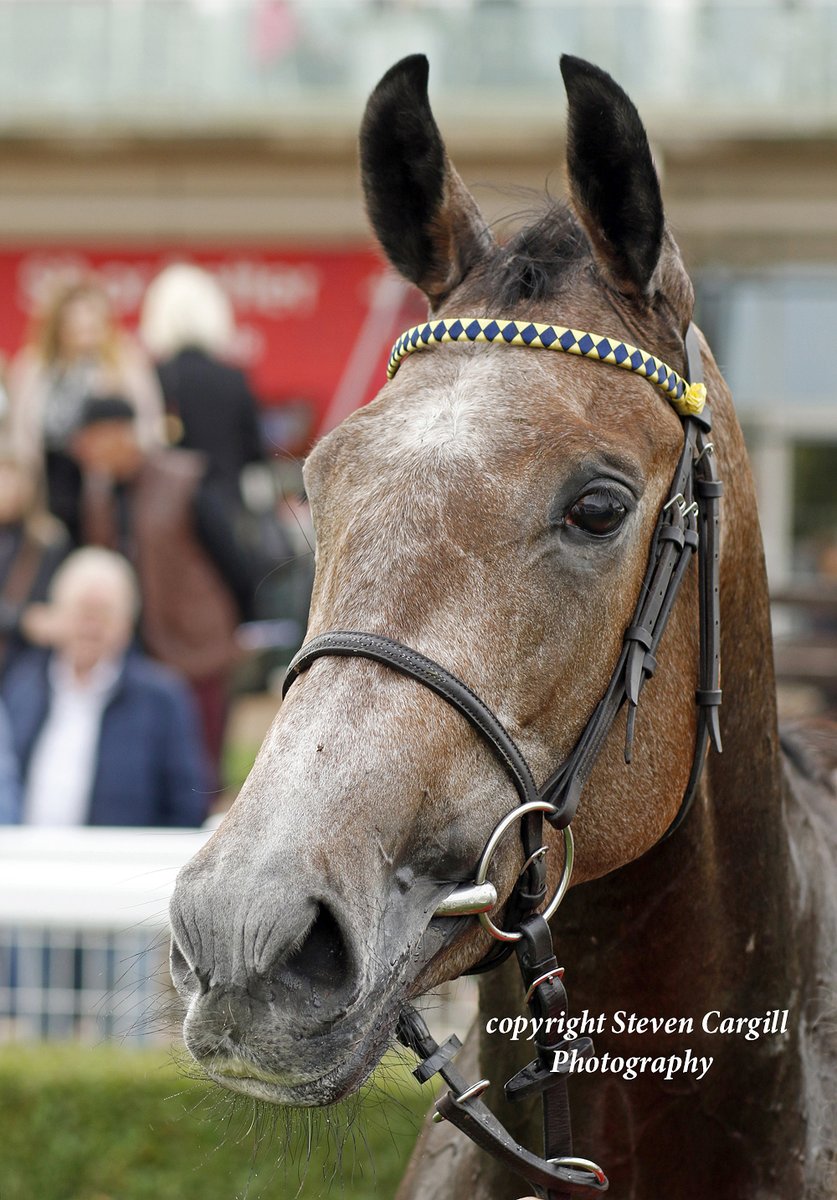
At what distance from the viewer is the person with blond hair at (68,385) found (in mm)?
6547

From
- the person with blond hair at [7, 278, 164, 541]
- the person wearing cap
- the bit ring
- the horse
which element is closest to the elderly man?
the person wearing cap

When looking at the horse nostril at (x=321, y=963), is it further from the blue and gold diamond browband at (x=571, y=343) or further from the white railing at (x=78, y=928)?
the white railing at (x=78, y=928)

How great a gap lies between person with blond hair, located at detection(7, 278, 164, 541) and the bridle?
14.9 ft

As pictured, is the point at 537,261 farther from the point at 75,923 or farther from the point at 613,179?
the point at 75,923

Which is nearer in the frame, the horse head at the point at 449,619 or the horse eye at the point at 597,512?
the horse head at the point at 449,619

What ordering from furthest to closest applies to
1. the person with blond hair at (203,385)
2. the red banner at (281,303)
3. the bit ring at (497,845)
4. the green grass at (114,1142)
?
the red banner at (281,303)
the person with blond hair at (203,385)
the green grass at (114,1142)
the bit ring at (497,845)

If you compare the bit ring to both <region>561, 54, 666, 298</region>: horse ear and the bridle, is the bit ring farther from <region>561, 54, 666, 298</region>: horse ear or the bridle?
<region>561, 54, 666, 298</region>: horse ear

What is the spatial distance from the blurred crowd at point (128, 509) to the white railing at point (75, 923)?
1.22m

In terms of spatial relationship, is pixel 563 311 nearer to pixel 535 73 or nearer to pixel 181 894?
pixel 181 894

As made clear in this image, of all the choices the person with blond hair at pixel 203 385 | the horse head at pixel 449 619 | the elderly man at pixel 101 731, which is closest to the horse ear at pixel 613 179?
the horse head at pixel 449 619

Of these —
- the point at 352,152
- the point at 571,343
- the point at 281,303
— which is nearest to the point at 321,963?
the point at 571,343

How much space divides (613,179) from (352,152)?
13.5m

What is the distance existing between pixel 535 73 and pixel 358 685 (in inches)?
570

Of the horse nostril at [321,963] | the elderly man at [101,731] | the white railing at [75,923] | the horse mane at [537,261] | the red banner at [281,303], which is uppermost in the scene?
the red banner at [281,303]
